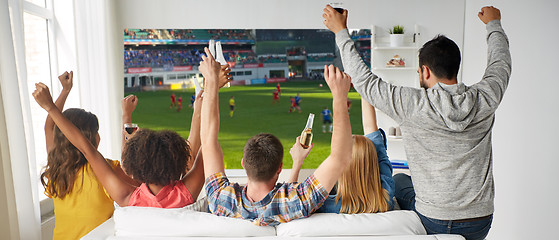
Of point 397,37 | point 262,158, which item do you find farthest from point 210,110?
point 397,37

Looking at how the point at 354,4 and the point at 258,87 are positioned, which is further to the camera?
the point at 258,87

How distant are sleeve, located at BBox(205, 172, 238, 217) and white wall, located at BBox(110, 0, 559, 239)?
2230 mm

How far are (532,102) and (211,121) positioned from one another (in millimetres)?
2569

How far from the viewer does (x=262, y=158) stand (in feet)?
5.15

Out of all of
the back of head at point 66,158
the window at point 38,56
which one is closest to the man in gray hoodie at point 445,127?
the back of head at point 66,158

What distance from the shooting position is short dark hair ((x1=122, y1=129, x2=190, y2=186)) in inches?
68.8

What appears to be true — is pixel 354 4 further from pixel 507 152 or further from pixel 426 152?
pixel 426 152

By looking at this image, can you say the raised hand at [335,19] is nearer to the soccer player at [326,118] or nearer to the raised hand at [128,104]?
the raised hand at [128,104]

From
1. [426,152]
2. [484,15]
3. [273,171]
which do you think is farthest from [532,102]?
[273,171]

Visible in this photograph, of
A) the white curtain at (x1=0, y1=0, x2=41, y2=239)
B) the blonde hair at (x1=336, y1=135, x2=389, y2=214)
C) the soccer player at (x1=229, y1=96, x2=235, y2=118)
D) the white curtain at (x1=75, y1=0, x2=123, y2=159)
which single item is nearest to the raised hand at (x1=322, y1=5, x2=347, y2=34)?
the blonde hair at (x1=336, y1=135, x2=389, y2=214)

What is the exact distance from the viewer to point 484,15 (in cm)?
174

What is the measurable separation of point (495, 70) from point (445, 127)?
32 cm

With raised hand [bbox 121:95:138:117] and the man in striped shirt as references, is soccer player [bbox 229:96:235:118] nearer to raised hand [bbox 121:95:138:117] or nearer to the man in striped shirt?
raised hand [bbox 121:95:138:117]

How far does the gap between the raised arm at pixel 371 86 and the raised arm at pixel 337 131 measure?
9 centimetres
